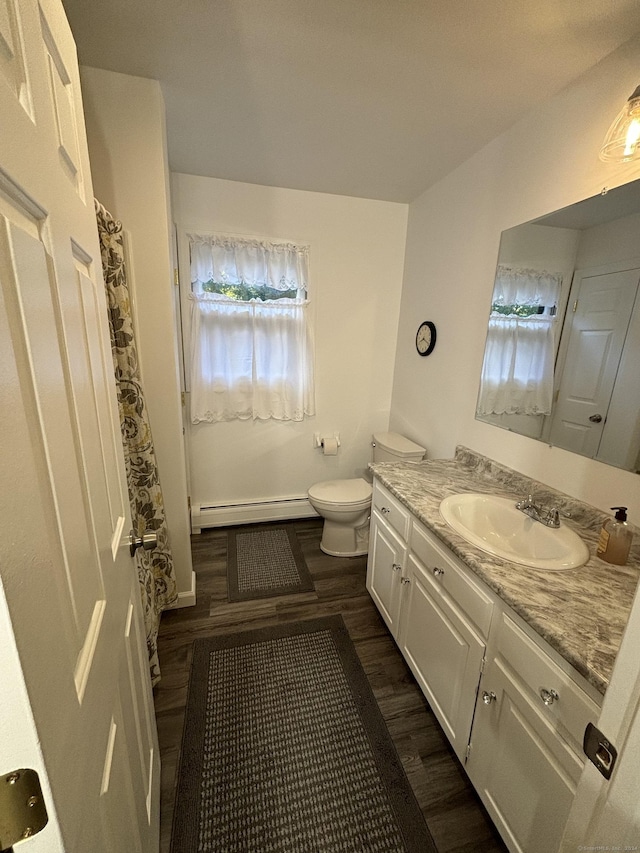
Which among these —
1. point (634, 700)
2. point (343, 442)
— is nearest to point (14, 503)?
point (634, 700)

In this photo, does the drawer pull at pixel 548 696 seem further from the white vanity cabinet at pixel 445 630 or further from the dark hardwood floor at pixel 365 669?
the dark hardwood floor at pixel 365 669

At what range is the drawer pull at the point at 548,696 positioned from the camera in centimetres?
80

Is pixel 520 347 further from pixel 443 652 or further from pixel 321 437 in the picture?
pixel 321 437

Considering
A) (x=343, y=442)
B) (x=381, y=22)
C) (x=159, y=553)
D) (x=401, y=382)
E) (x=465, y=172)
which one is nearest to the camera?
(x=381, y=22)

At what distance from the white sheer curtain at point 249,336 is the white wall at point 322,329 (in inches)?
3.6

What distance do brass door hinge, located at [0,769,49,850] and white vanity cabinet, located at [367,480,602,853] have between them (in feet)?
3.07

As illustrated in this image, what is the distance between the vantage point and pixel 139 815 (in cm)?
78

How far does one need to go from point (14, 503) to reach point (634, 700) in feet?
2.38

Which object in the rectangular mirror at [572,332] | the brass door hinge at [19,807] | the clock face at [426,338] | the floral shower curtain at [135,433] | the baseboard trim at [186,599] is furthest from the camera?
the clock face at [426,338]

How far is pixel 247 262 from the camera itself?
2242 millimetres

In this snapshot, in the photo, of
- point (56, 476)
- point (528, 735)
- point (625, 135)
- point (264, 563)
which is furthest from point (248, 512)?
point (625, 135)

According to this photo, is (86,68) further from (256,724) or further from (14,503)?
(256,724)

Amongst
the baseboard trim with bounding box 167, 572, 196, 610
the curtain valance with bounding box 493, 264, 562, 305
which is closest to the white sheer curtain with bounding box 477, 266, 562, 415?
the curtain valance with bounding box 493, 264, 562, 305

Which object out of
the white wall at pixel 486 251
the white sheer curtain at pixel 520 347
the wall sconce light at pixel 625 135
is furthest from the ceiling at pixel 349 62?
the white sheer curtain at pixel 520 347
